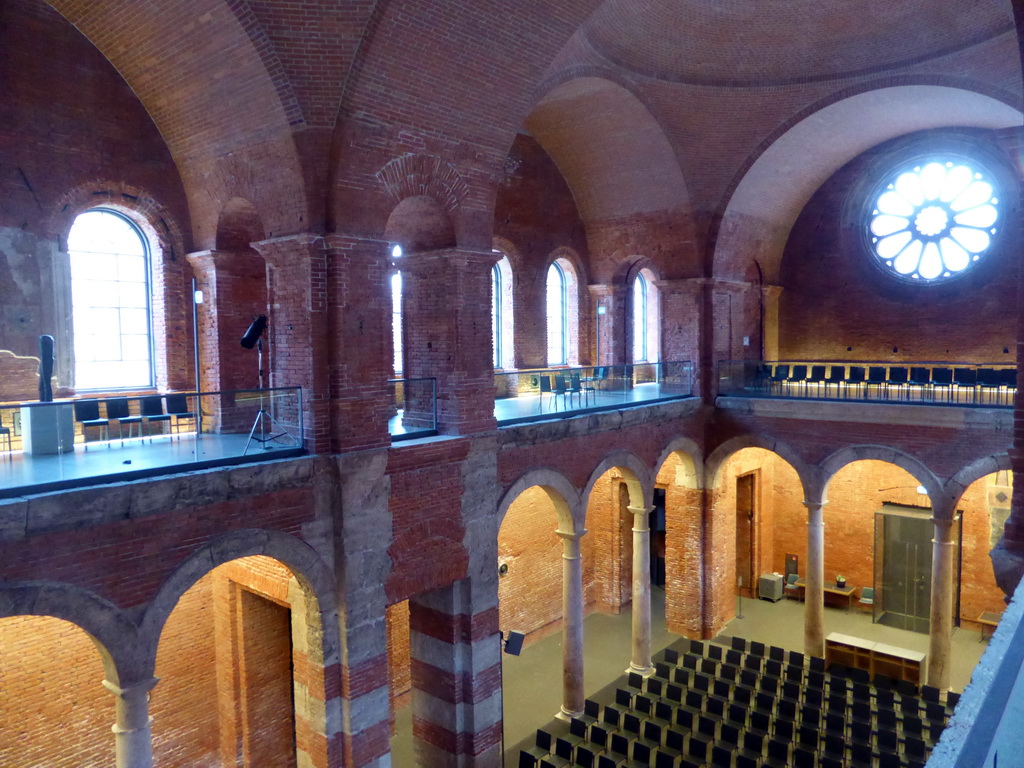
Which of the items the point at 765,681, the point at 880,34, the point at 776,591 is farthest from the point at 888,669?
the point at 880,34

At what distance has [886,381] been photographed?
14836 millimetres

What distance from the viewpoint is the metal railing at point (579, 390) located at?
12852 mm

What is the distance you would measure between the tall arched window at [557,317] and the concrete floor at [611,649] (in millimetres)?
6107

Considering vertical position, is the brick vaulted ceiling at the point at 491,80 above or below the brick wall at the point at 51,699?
above

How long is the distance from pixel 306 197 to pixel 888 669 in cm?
1272

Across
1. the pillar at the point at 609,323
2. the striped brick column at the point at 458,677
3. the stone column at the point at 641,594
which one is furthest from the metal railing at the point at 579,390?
the striped brick column at the point at 458,677

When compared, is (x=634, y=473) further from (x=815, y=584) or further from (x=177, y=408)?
(x=177, y=408)

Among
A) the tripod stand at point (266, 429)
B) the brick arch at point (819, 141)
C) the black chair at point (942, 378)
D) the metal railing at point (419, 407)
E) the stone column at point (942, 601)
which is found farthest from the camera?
the black chair at point (942, 378)

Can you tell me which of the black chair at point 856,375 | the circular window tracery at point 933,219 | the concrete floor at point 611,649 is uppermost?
the circular window tracery at point 933,219

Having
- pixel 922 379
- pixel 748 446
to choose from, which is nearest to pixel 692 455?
pixel 748 446

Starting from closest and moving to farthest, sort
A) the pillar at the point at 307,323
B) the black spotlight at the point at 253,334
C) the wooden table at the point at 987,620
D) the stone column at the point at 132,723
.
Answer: the stone column at the point at 132,723, the pillar at the point at 307,323, the black spotlight at the point at 253,334, the wooden table at the point at 987,620

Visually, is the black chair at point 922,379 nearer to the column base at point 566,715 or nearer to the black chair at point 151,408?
the column base at point 566,715

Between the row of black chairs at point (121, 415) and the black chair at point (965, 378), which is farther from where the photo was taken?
the black chair at point (965, 378)

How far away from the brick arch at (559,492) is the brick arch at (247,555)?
330cm
